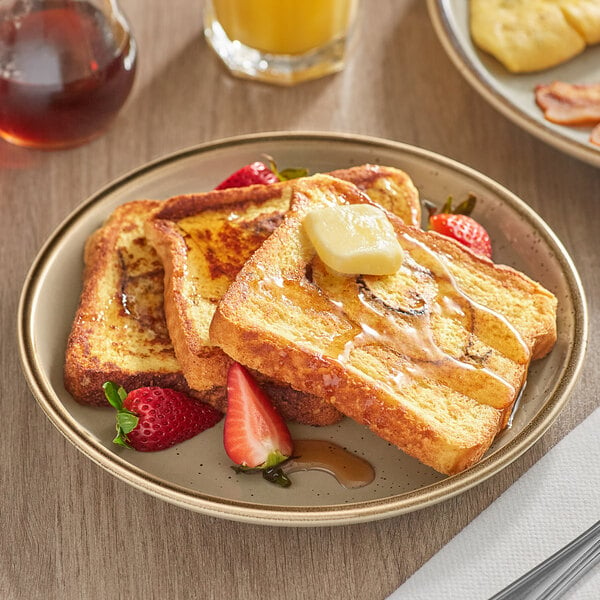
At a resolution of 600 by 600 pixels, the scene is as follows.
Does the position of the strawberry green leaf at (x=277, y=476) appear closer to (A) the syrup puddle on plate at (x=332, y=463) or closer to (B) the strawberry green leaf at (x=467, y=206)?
(A) the syrup puddle on plate at (x=332, y=463)

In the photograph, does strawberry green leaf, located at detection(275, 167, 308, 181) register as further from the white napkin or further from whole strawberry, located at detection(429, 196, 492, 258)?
the white napkin

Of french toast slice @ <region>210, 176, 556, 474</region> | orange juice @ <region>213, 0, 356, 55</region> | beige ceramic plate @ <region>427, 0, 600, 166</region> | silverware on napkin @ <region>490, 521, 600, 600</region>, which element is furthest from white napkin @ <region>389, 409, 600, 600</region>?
orange juice @ <region>213, 0, 356, 55</region>

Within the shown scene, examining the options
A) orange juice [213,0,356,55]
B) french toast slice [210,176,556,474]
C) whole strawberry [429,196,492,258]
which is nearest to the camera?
french toast slice [210,176,556,474]

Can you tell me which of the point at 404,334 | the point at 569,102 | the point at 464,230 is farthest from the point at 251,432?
the point at 569,102

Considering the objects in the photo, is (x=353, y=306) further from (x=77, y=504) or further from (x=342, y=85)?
(x=342, y=85)

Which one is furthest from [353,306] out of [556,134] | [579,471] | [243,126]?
[243,126]

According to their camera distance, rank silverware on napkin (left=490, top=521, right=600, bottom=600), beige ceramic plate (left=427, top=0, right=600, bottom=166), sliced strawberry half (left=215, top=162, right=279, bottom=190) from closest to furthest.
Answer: silverware on napkin (left=490, top=521, right=600, bottom=600) → sliced strawberry half (left=215, top=162, right=279, bottom=190) → beige ceramic plate (left=427, top=0, right=600, bottom=166)

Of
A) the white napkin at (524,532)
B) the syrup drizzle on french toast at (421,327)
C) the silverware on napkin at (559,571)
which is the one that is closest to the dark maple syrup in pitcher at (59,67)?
the syrup drizzle on french toast at (421,327)
